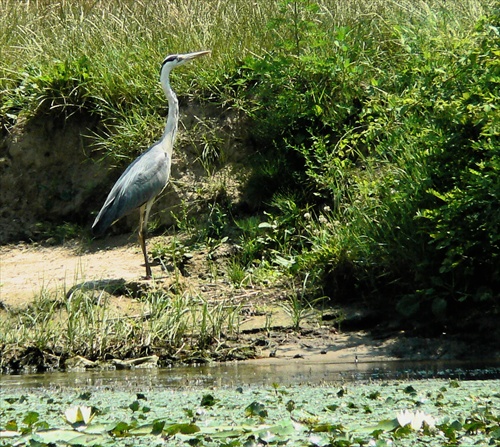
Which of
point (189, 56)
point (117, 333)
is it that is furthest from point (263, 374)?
point (189, 56)

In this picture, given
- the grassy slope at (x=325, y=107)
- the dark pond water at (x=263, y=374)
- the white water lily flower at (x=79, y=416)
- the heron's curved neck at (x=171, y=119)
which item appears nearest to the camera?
the white water lily flower at (x=79, y=416)

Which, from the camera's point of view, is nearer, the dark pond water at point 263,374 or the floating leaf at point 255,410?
the floating leaf at point 255,410

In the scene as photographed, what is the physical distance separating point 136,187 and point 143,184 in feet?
0.24

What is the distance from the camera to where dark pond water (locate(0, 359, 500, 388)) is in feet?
22.7

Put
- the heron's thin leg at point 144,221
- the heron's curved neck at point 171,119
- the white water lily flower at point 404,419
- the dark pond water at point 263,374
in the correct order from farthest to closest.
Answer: the heron's curved neck at point 171,119, the heron's thin leg at point 144,221, the dark pond water at point 263,374, the white water lily flower at point 404,419

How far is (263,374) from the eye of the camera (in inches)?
289

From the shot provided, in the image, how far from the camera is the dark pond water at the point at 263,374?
692 cm

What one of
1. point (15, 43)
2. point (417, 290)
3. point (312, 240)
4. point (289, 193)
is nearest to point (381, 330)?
point (417, 290)

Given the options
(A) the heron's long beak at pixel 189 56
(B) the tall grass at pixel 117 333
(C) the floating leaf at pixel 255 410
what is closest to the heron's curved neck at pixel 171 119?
(A) the heron's long beak at pixel 189 56

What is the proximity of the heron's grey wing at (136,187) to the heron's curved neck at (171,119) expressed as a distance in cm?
22

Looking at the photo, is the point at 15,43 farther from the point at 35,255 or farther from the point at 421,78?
the point at 421,78

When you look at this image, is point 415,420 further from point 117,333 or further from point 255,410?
point 117,333

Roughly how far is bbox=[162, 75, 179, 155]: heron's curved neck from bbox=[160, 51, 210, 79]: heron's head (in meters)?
0.22

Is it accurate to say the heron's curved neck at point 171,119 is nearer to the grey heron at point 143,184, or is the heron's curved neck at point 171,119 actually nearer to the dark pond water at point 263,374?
the grey heron at point 143,184
